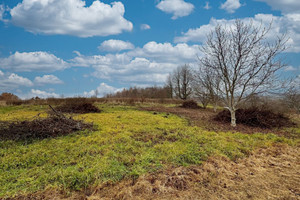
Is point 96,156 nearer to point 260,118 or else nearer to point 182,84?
point 260,118

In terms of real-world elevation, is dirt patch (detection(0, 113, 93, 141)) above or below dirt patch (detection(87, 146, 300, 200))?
above

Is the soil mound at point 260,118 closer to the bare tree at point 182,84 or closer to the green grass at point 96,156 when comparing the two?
the green grass at point 96,156

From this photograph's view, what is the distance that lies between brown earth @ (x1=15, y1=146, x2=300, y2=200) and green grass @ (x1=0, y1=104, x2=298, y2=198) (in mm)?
224

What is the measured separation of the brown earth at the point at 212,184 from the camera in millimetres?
2867

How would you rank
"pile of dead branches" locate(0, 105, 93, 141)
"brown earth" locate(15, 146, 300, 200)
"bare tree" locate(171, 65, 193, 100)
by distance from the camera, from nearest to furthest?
"brown earth" locate(15, 146, 300, 200) < "pile of dead branches" locate(0, 105, 93, 141) < "bare tree" locate(171, 65, 193, 100)

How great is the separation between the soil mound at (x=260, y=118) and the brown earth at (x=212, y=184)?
5.10 metres

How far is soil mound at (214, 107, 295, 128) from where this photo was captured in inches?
347

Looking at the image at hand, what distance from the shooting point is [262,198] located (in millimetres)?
2859

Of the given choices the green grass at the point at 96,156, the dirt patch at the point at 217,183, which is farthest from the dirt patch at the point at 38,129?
the dirt patch at the point at 217,183

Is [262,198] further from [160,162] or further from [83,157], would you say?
[83,157]

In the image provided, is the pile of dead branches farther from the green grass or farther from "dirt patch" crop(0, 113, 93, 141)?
the green grass

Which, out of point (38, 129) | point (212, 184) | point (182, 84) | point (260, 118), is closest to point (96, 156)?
point (212, 184)

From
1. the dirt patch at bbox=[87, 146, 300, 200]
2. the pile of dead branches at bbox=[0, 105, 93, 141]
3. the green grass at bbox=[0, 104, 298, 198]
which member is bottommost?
the dirt patch at bbox=[87, 146, 300, 200]

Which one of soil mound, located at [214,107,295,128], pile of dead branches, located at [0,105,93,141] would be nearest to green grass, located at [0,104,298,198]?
pile of dead branches, located at [0,105,93,141]
